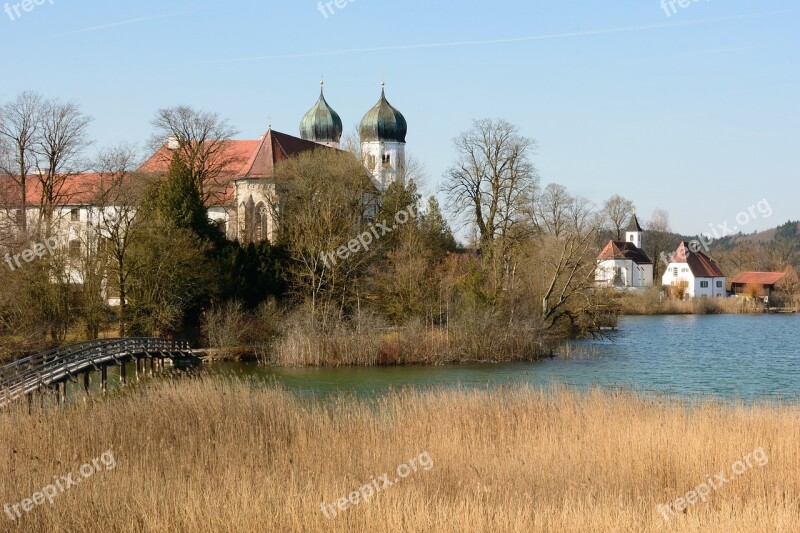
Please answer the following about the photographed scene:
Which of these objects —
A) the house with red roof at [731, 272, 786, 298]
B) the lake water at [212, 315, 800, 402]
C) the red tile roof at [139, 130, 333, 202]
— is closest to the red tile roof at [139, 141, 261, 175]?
the red tile roof at [139, 130, 333, 202]

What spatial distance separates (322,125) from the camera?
78062 millimetres

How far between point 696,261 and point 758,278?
666 centimetres

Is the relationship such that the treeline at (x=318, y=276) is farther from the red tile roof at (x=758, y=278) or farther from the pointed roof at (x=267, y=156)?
the red tile roof at (x=758, y=278)

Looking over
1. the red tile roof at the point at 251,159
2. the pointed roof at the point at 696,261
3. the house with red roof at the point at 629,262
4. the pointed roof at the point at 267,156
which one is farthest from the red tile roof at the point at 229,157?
the pointed roof at the point at 696,261

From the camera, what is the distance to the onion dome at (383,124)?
74.7 metres

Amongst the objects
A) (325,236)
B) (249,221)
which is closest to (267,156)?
(249,221)

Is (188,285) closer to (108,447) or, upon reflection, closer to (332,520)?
(108,447)

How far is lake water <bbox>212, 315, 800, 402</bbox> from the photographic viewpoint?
1046 inches

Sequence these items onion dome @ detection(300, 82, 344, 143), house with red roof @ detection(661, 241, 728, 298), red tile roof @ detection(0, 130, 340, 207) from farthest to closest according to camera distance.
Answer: house with red roof @ detection(661, 241, 728, 298) < onion dome @ detection(300, 82, 344, 143) < red tile roof @ detection(0, 130, 340, 207)

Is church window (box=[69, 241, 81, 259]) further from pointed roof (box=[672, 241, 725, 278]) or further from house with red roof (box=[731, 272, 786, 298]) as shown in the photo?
pointed roof (box=[672, 241, 725, 278])

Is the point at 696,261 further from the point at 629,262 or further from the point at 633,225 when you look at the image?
the point at 633,225

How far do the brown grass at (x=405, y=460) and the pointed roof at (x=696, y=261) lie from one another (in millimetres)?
74574

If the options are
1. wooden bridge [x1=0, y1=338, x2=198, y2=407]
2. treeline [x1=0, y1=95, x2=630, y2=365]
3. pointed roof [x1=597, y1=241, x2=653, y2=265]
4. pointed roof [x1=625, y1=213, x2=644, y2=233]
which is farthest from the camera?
pointed roof [x1=625, y1=213, x2=644, y2=233]

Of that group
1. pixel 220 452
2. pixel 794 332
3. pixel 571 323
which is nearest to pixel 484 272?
pixel 571 323
